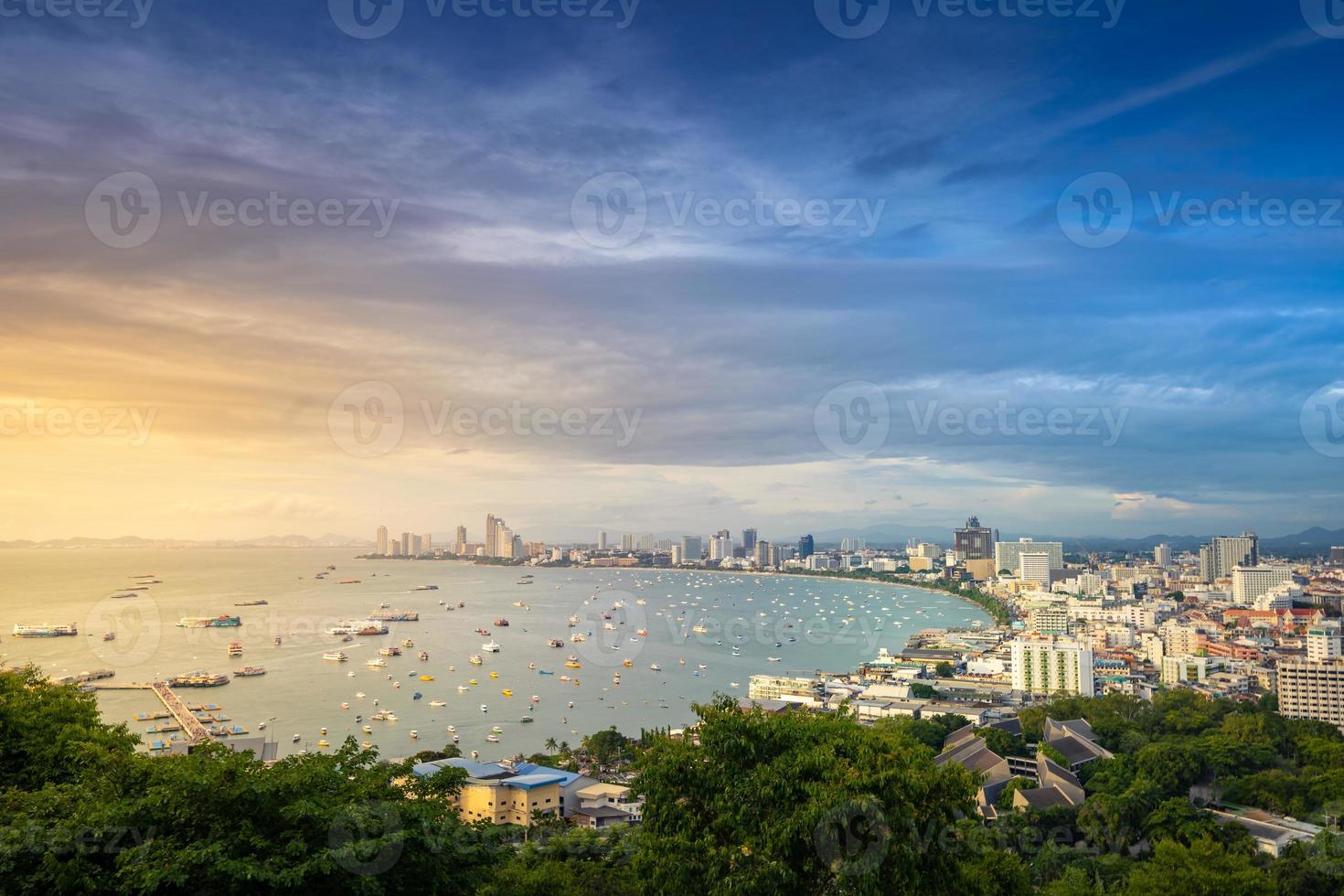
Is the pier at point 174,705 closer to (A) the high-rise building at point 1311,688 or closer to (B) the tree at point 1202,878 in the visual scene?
(B) the tree at point 1202,878

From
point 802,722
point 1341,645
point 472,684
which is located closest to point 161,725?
point 472,684

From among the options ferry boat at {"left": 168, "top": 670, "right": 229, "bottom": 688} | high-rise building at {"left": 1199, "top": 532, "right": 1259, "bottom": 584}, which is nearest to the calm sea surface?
ferry boat at {"left": 168, "top": 670, "right": 229, "bottom": 688}

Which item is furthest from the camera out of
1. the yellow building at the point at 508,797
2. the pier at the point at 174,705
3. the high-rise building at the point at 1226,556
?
the high-rise building at the point at 1226,556

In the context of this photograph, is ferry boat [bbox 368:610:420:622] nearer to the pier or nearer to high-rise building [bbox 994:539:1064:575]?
the pier

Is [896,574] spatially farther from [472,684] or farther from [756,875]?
[756,875]

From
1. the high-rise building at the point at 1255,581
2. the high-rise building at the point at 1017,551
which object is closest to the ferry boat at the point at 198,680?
the high-rise building at the point at 1255,581

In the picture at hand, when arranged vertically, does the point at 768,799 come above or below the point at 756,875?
above

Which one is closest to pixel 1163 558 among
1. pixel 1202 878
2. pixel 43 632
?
pixel 43 632
